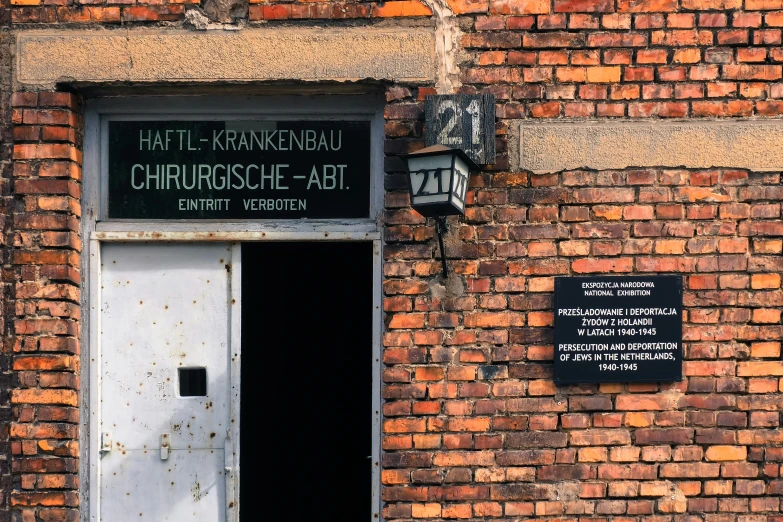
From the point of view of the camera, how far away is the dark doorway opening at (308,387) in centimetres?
640

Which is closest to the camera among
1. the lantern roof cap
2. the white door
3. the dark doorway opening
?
the lantern roof cap

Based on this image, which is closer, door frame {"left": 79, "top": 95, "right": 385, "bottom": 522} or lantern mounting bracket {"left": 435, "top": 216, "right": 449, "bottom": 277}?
lantern mounting bracket {"left": 435, "top": 216, "right": 449, "bottom": 277}

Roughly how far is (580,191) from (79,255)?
257 cm

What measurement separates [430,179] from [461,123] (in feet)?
1.54

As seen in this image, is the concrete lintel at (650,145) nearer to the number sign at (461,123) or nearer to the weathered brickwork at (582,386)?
the weathered brickwork at (582,386)

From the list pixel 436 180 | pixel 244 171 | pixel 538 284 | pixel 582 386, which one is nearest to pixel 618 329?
pixel 582 386

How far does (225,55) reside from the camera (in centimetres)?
481

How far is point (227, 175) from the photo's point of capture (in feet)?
16.4

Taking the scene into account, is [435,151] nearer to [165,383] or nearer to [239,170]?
[239,170]

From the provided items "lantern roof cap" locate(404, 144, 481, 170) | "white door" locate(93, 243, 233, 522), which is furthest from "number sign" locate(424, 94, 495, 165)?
"white door" locate(93, 243, 233, 522)

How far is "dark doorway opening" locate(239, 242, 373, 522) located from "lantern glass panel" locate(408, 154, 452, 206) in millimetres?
2121

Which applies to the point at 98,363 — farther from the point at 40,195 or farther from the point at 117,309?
the point at 40,195

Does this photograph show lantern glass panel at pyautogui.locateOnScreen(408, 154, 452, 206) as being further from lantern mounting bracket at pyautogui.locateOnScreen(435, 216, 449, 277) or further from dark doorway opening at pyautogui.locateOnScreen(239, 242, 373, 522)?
dark doorway opening at pyautogui.locateOnScreen(239, 242, 373, 522)

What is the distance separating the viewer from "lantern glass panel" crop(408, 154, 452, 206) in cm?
427
